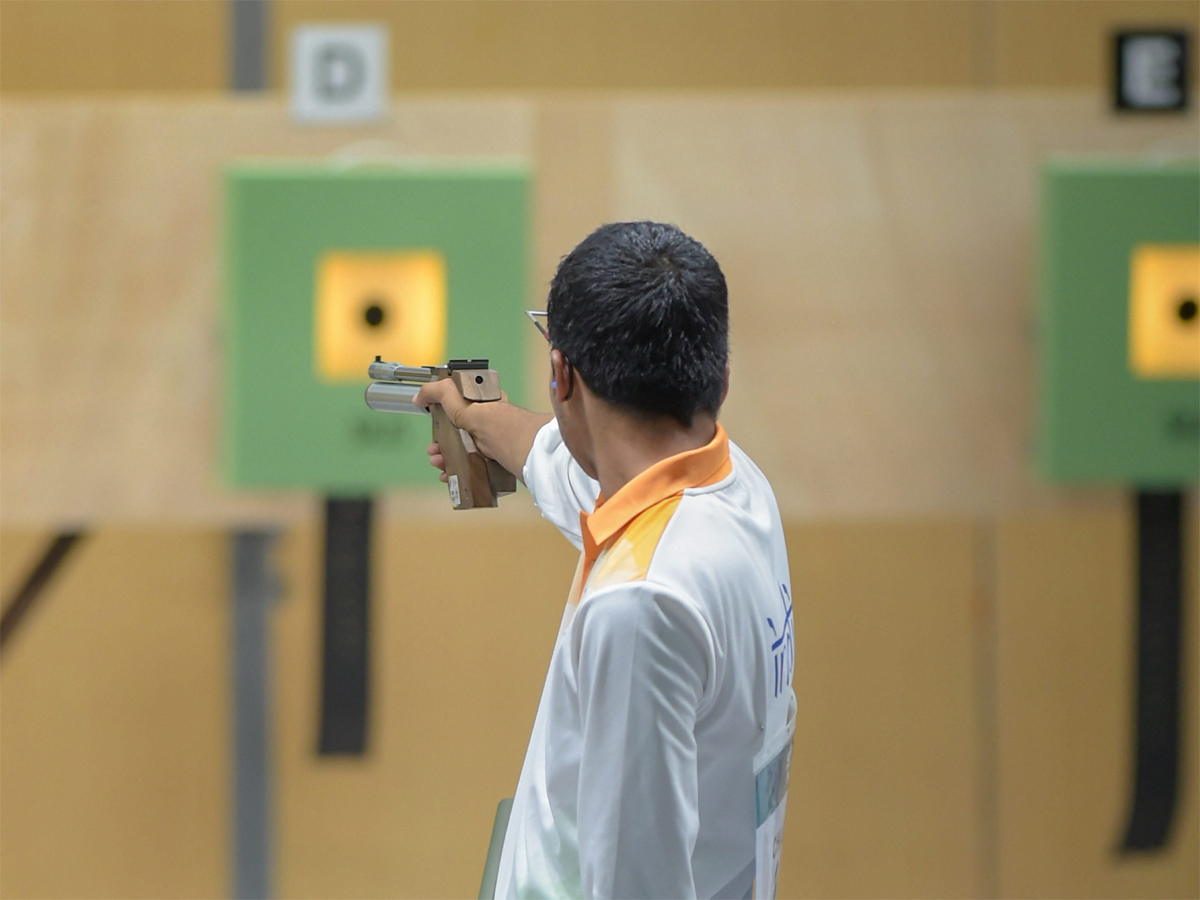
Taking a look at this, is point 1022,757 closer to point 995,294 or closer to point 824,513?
point 824,513

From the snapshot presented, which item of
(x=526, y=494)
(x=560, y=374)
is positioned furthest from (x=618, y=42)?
(x=560, y=374)

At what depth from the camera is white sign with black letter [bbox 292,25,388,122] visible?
4.16 feet

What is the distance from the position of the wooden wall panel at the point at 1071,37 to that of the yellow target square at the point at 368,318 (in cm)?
71

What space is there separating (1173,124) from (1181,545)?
0.50 m

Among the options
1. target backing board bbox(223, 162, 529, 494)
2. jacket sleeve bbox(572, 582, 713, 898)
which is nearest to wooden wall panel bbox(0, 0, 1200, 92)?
target backing board bbox(223, 162, 529, 494)

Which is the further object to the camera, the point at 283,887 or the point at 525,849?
the point at 283,887

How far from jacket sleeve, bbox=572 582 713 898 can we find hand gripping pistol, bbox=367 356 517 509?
351mm

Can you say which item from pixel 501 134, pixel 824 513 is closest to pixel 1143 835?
pixel 824 513

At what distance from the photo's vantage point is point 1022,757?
1.39 meters

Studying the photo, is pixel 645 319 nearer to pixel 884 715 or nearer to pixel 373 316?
pixel 373 316

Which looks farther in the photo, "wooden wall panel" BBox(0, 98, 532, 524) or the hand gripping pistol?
"wooden wall panel" BBox(0, 98, 532, 524)

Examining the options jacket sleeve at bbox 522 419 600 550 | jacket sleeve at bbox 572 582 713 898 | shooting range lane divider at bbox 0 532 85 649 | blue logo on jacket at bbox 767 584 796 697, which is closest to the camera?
jacket sleeve at bbox 572 582 713 898

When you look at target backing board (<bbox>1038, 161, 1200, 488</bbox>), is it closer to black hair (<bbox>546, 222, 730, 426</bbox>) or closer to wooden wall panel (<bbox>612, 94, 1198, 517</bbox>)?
wooden wall panel (<bbox>612, 94, 1198, 517</bbox>)

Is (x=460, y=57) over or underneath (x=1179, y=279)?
over
